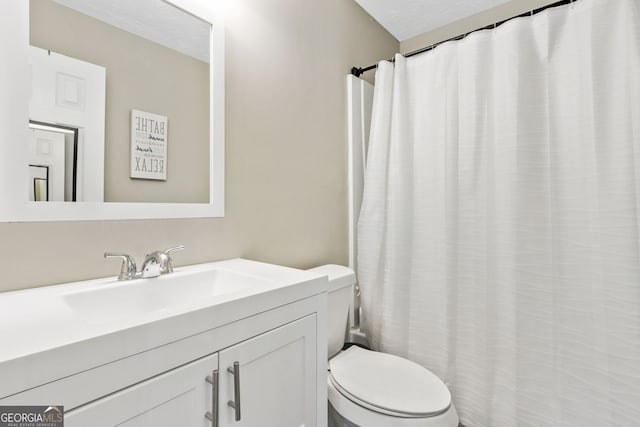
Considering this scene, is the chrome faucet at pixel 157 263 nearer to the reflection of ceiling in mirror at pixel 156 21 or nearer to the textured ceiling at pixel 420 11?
the reflection of ceiling in mirror at pixel 156 21

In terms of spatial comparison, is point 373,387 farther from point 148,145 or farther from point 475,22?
point 475,22

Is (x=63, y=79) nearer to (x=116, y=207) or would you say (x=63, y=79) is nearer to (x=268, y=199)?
(x=116, y=207)

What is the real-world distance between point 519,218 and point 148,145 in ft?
4.83

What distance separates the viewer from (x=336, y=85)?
175 centimetres

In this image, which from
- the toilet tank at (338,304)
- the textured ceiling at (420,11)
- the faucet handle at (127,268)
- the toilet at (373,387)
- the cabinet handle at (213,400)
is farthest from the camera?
the textured ceiling at (420,11)

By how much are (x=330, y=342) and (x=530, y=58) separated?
1.52m

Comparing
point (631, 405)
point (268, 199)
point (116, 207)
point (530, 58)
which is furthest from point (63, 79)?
point (631, 405)

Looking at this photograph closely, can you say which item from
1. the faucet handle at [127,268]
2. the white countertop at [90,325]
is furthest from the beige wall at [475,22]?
the faucet handle at [127,268]

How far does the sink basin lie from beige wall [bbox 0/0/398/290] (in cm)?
12

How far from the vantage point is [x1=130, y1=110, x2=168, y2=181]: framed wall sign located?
0.98m

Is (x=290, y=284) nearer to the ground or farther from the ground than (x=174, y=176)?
nearer to the ground

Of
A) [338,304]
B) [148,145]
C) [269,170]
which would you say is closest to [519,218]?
[338,304]

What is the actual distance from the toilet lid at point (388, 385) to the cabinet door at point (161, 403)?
0.65 m

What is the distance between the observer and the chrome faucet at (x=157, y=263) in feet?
2.99
